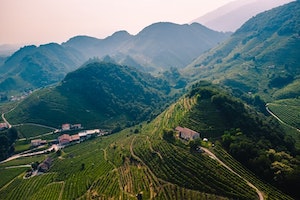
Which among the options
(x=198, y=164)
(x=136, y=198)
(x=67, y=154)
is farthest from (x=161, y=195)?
(x=67, y=154)

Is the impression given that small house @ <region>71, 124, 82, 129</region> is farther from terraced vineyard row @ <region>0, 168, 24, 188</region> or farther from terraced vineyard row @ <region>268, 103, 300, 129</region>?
terraced vineyard row @ <region>268, 103, 300, 129</region>

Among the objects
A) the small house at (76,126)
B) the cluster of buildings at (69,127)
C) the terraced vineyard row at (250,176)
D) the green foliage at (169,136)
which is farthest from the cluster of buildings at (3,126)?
the terraced vineyard row at (250,176)

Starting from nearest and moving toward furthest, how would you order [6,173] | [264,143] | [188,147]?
[188,147], [264,143], [6,173]

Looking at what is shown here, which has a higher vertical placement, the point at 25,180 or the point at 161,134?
the point at 161,134

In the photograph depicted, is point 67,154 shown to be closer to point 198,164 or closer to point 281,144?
point 198,164

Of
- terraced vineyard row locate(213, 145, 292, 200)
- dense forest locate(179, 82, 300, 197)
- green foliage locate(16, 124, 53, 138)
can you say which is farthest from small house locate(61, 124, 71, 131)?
terraced vineyard row locate(213, 145, 292, 200)

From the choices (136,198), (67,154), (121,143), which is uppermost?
(136,198)
